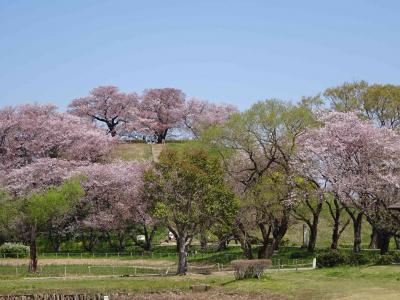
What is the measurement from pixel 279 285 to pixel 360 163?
57.2ft

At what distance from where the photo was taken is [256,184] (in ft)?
152

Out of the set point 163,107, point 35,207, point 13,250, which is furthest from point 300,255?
point 163,107

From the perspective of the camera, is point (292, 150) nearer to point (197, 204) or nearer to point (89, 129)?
point (197, 204)

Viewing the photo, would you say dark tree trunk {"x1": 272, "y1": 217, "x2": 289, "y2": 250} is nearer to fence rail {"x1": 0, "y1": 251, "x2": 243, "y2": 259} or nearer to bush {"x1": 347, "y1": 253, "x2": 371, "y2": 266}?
fence rail {"x1": 0, "y1": 251, "x2": 243, "y2": 259}

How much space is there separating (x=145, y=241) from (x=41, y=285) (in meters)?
31.9

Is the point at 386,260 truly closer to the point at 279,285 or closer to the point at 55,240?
the point at 279,285

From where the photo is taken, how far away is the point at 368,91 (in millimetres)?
57344

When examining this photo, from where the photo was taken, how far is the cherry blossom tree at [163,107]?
4210 inches

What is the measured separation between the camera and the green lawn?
27.4 meters

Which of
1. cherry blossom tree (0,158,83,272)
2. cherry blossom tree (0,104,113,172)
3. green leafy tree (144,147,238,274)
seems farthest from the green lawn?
cherry blossom tree (0,104,113,172)

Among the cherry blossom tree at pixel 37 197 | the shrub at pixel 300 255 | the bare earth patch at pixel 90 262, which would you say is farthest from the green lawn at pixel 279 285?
the shrub at pixel 300 255

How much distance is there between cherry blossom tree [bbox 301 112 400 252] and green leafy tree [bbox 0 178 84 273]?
20.4m

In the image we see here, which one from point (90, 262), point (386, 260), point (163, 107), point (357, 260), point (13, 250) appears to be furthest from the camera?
point (163, 107)

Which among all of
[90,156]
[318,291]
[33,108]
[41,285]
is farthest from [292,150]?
[33,108]
